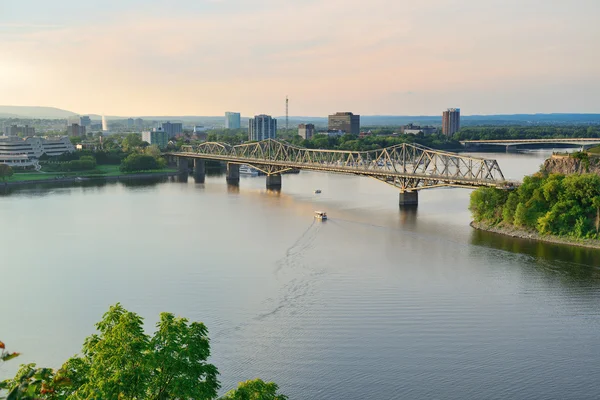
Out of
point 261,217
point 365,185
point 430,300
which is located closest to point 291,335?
point 430,300

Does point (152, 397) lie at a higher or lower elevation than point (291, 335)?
higher

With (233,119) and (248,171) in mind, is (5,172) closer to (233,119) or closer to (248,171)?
(248,171)

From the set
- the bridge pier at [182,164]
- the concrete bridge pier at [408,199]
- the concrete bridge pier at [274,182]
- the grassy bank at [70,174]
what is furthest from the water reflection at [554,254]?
the bridge pier at [182,164]

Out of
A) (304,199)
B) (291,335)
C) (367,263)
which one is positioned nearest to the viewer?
(291,335)

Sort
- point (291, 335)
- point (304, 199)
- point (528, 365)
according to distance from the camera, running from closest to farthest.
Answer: point (528, 365)
point (291, 335)
point (304, 199)

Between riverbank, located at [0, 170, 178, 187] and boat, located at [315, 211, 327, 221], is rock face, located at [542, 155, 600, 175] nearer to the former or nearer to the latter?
boat, located at [315, 211, 327, 221]

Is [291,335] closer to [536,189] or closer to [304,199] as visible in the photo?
[536,189]

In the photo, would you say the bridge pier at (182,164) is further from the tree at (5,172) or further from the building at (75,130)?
the building at (75,130)

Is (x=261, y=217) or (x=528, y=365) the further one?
(x=261, y=217)
